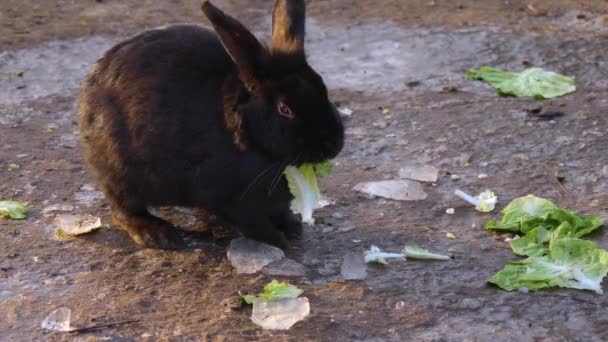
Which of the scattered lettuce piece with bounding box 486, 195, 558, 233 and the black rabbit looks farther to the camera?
the scattered lettuce piece with bounding box 486, 195, 558, 233

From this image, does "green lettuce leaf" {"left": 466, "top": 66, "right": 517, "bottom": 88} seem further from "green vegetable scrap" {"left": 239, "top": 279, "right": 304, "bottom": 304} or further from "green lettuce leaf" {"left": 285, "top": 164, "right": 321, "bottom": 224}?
"green vegetable scrap" {"left": 239, "top": 279, "right": 304, "bottom": 304}

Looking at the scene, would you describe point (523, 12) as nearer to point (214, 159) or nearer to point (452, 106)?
point (452, 106)

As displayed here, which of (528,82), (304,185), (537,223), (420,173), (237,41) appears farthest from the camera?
A: (528,82)

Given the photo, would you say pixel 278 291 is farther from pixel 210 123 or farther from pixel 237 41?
pixel 237 41

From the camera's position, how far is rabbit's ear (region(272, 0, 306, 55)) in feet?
13.8

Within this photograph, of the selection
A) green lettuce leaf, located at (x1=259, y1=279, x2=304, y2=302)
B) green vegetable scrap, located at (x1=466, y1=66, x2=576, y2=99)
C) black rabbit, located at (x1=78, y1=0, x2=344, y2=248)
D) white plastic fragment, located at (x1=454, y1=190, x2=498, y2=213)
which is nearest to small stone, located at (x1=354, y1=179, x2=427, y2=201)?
white plastic fragment, located at (x1=454, y1=190, x2=498, y2=213)

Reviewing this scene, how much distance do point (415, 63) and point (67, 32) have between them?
273 cm

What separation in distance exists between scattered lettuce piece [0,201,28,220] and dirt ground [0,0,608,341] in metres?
0.05

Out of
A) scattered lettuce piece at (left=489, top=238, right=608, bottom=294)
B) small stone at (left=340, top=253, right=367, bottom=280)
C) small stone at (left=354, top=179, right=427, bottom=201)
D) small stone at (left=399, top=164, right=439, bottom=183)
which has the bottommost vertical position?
small stone at (left=399, top=164, right=439, bottom=183)

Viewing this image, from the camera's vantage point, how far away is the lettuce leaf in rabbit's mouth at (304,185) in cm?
429

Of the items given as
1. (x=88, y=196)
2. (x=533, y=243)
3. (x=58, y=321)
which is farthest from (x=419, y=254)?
(x=88, y=196)

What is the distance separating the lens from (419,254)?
14.1ft

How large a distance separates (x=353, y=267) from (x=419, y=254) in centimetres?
30

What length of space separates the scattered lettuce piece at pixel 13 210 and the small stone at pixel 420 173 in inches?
75.8
